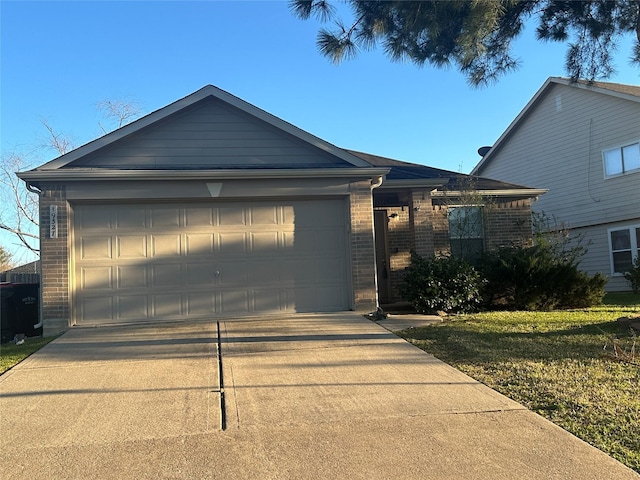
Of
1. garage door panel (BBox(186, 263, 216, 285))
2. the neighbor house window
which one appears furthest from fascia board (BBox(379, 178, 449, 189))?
garage door panel (BBox(186, 263, 216, 285))

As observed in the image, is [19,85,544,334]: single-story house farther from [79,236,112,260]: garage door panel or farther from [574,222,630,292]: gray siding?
[574,222,630,292]: gray siding

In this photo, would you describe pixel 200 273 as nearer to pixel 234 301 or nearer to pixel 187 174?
pixel 234 301

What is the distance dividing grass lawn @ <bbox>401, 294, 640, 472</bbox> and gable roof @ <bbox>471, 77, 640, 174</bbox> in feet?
26.8

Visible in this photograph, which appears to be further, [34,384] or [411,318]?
[411,318]

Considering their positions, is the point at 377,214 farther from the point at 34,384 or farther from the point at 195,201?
the point at 34,384

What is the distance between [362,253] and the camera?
10148mm

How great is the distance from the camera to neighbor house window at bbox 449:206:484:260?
1288 centimetres

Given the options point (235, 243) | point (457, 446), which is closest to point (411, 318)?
point (235, 243)

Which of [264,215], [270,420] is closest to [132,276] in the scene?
[264,215]

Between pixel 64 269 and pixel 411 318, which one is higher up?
pixel 64 269

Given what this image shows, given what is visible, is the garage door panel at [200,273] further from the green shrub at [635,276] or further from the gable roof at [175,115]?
the green shrub at [635,276]

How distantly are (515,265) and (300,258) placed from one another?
4473 mm

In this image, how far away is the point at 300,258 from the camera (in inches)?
403

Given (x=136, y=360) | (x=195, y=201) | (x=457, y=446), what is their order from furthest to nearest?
(x=195, y=201) < (x=136, y=360) < (x=457, y=446)
